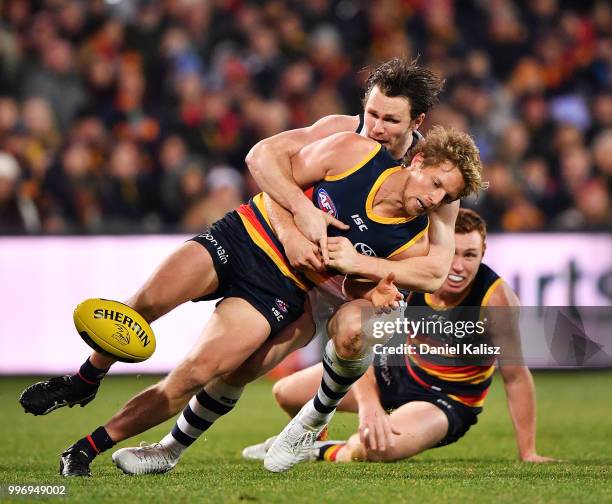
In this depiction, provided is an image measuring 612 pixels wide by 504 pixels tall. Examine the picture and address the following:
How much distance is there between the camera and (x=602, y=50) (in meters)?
13.2

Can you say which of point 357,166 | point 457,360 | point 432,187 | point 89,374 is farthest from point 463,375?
point 89,374

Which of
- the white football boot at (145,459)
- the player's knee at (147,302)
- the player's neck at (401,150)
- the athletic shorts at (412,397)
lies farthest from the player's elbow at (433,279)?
the white football boot at (145,459)

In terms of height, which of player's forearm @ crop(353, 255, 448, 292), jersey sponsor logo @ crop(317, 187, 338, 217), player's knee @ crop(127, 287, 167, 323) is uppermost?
jersey sponsor logo @ crop(317, 187, 338, 217)

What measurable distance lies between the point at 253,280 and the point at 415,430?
1.29m

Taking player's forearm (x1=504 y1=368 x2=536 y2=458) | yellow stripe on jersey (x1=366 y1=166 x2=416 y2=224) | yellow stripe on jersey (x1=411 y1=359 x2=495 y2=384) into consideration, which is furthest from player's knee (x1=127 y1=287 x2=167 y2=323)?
player's forearm (x1=504 y1=368 x2=536 y2=458)

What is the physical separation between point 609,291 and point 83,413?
4959 mm

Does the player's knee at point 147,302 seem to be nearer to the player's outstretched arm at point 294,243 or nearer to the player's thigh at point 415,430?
the player's outstretched arm at point 294,243

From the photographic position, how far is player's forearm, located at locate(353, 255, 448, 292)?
518cm

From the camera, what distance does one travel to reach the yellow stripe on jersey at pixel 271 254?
548 cm

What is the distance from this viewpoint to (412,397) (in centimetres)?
628

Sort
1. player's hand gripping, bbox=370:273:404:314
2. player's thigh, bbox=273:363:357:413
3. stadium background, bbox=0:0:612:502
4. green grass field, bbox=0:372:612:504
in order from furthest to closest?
stadium background, bbox=0:0:612:502
player's thigh, bbox=273:363:357:413
player's hand gripping, bbox=370:273:404:314
green grass field, bbox=0:372:612:504

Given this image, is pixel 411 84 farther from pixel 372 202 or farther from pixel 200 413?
pixel 200 413

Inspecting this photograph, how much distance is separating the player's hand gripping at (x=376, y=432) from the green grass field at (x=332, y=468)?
0.13 m

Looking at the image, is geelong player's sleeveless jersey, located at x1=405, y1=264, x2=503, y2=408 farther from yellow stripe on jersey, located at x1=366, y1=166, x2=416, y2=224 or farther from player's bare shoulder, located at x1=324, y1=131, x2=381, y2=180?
player's bare shoulder, located at x1=324, y1=131, x2=381, y2=180
